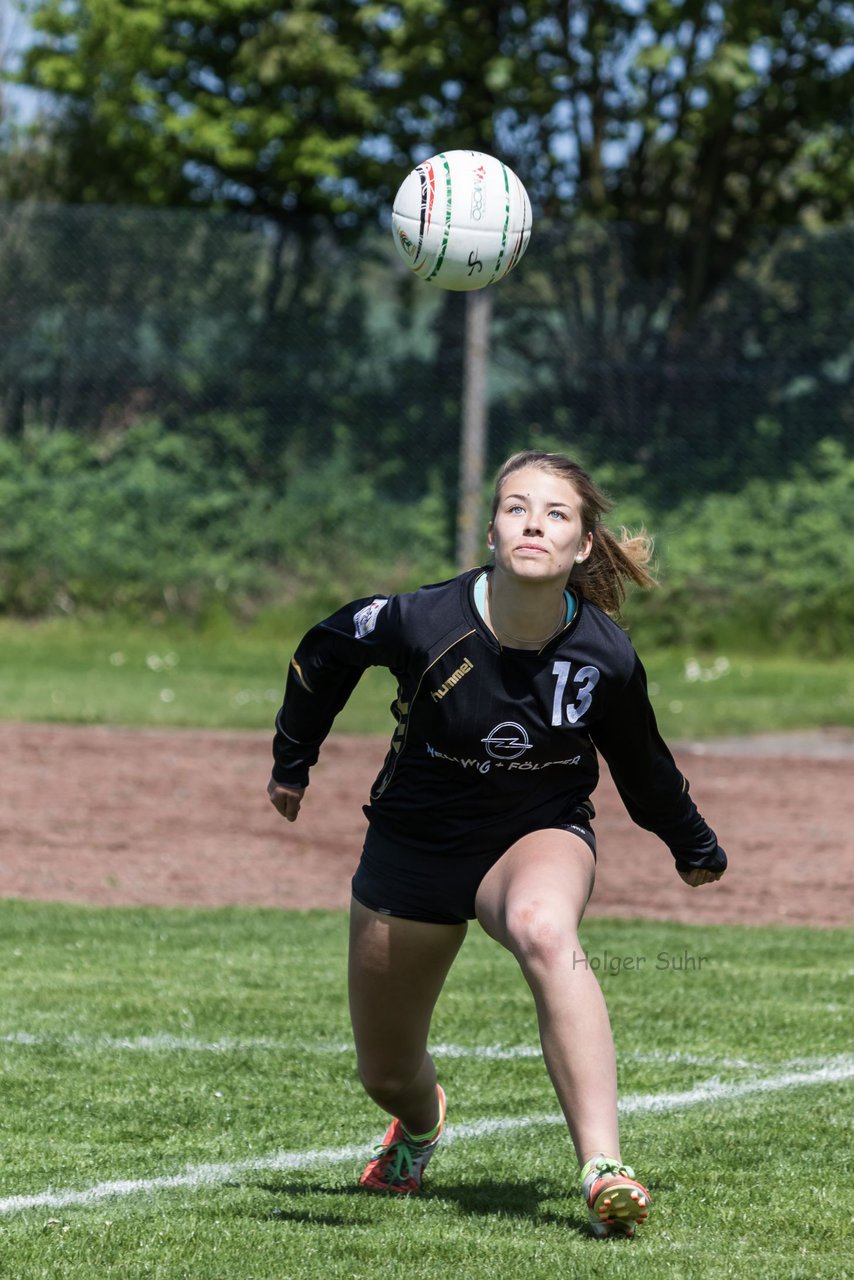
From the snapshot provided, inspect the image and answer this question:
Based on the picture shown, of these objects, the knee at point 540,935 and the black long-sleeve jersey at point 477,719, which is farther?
the black long-sleeve jersey at point 477,719

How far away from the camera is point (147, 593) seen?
644 inches

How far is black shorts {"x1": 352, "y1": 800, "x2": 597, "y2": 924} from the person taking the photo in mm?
3854

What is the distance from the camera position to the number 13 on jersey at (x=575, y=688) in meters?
3.82

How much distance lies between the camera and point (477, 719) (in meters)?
3.80

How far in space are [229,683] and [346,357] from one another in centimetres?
372

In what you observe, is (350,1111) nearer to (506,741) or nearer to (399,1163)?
(399,1163)

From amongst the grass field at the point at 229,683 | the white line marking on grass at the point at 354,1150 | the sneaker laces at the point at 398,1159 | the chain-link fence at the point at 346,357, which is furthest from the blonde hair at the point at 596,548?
the chain-link fence at the point at 346,357

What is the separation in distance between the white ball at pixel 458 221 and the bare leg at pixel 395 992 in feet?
6.51

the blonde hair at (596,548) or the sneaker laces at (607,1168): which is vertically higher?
the blonde hair at (596,548)

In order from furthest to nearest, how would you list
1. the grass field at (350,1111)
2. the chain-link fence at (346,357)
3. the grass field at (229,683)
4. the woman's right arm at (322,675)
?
the chain-link fence at (346,357), the grass field at (229,683), the woman's right arm at (322,675), the grass field at (350,1111)

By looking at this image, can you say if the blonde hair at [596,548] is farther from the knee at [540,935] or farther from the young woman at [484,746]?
the knee at [540,935]

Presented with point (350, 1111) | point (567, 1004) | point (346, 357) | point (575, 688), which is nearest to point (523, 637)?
point (575, 688)

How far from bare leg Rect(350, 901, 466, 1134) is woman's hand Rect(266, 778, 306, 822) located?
27cm

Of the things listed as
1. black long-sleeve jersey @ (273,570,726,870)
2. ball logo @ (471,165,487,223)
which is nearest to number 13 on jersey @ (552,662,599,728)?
black long-sleeve jersey @ (273,570,726,870)
